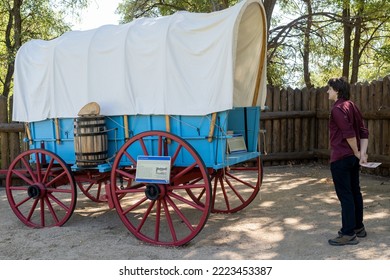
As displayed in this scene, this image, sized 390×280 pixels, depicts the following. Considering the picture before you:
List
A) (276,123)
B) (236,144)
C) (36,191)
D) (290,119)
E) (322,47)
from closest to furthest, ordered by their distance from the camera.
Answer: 1. (236,144)
2. (36,191)
3. (276,123)
4. (290,119)
5. (322,47)

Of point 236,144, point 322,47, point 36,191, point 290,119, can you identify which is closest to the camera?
point 236,144

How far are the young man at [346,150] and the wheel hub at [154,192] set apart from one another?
1.82 meters

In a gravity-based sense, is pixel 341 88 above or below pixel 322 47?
below

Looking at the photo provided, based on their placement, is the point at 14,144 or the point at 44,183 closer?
the point at 44,183

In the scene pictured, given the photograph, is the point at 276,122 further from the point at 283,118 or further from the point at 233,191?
the point at 233,191

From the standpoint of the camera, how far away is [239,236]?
16.3ft

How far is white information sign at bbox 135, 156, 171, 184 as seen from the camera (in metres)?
4.59

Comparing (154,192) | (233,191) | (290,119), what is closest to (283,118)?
(290,119)

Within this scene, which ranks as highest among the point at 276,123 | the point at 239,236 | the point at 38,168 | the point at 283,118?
the point at 283,118

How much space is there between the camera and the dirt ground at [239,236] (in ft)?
14.3

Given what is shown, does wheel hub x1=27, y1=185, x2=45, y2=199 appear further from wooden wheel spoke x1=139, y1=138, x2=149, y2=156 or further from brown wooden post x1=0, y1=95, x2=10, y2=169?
brown wooden post x1=0, y1=95, x2=10, y2=169

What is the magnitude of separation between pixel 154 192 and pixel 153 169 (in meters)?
0.26

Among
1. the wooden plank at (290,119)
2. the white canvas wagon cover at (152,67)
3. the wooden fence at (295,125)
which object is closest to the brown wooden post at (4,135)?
the white canvas wagon cover at (152,67)

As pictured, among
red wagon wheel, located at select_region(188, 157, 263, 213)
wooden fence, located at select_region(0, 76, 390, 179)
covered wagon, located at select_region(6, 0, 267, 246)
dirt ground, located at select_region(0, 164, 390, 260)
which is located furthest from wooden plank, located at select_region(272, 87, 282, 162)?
covered wagon, located at select_region(6, 0, 267, 246)
